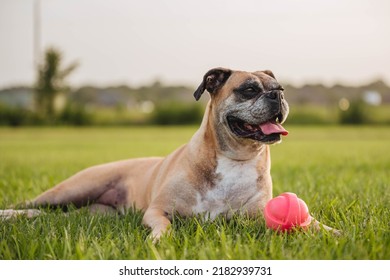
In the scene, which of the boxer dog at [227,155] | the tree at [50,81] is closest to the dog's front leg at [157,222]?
the boxer dog at [227,155]

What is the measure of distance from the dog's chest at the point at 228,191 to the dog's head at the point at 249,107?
0.25m

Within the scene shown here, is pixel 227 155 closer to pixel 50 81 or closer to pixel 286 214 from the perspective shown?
pixel 286 214

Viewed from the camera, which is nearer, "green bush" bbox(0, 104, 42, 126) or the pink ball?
the pink ball

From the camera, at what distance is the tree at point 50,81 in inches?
455

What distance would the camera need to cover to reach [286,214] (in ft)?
11.7

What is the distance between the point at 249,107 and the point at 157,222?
44.7 inches

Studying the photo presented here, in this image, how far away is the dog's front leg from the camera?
136 inches

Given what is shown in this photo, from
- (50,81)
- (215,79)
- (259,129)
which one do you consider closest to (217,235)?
(259,129)

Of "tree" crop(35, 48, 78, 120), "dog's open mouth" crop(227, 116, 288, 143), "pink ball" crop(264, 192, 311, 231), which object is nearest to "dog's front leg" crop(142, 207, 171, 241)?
"pink ball" crop(264, 192, 311, 231)

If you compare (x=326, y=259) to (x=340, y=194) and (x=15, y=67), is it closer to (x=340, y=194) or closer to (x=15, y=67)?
(x=340, y=194)

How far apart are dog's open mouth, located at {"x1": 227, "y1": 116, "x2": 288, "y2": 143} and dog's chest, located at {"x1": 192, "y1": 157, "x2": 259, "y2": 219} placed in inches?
10.1

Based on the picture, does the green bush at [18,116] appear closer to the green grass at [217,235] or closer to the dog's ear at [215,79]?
the green grass at [217,235]

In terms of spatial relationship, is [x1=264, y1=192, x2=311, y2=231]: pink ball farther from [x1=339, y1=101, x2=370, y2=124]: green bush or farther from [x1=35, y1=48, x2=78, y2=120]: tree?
[x1=339, y1=101, x2=370, y2=124]: green bush
